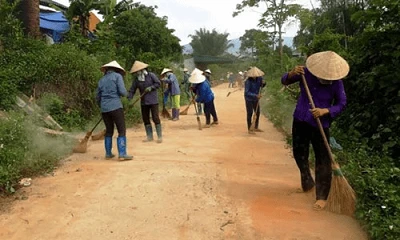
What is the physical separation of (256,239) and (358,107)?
13.6 feet

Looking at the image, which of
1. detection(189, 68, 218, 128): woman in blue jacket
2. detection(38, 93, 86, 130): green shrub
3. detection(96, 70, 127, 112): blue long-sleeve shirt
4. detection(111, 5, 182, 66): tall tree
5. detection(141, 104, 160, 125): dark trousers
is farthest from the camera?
detection(111, 5, 182, 66): tall tree

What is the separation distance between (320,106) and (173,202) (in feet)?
6.35

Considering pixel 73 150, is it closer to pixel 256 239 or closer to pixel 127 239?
pixel 127 239

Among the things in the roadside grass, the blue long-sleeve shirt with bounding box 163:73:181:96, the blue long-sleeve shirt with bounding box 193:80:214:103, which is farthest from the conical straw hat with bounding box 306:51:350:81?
the blue long-sleeve shirt with bounding box 163:73:181:96

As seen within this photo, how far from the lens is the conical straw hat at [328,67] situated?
4438 mm

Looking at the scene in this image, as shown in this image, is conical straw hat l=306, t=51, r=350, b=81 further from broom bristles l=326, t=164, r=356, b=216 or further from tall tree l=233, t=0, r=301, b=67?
tall tree l=233, t=0, r=301, b=67

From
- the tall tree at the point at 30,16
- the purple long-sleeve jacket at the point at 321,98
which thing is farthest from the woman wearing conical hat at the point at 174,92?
the purple long-sleeve jacket at the point at 321,98

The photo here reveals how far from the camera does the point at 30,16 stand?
1145 centimetres

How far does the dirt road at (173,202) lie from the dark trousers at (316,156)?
0.65 feet

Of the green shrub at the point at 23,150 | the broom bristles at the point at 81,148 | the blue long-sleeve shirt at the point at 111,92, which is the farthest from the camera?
the broom bristles at the point at 81,148

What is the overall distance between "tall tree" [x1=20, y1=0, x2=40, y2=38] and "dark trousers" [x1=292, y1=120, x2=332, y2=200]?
896 cm

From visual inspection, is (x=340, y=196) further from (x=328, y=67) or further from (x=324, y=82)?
(x=328, y=67)

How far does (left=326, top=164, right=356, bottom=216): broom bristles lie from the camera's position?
4.26 meters

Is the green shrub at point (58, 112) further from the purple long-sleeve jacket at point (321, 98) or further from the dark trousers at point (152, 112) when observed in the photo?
the purple long-sleeve jacket at point (321, 98)
